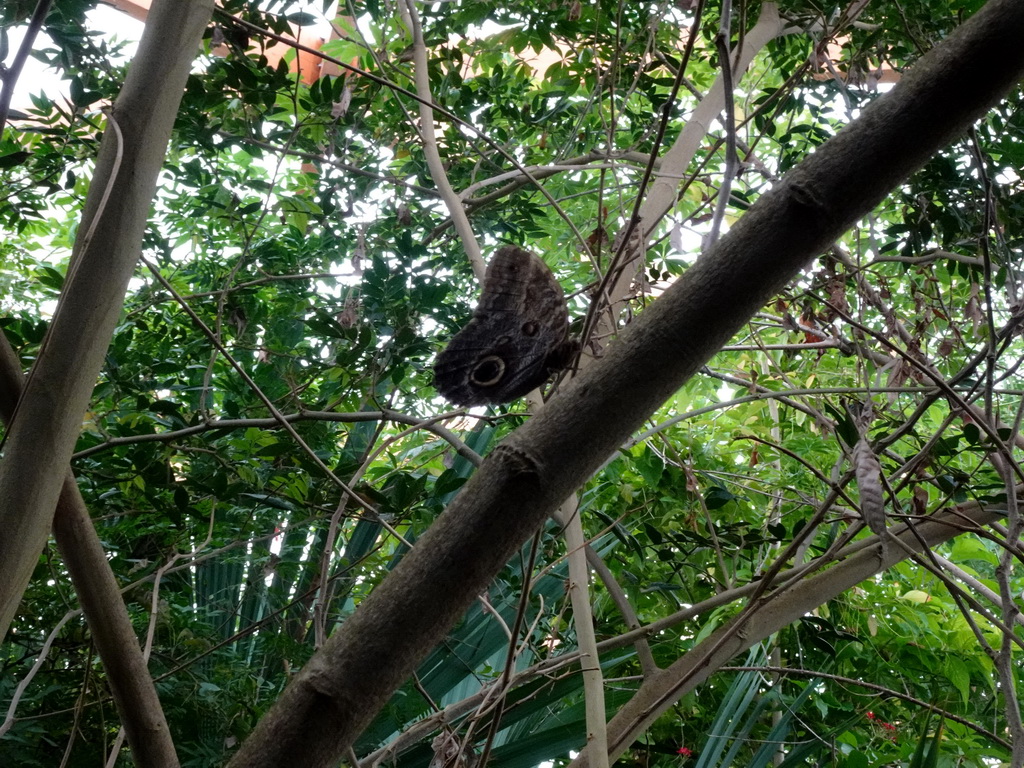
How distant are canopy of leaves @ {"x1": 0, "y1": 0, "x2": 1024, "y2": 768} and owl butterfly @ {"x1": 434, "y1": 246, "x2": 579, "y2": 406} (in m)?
0.17

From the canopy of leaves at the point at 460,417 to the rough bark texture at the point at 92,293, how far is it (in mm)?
363

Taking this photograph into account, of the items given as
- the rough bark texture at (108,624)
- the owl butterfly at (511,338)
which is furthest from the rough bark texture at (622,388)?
the owl butterfly at (511,338)

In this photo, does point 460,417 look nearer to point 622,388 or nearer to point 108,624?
point 108,624

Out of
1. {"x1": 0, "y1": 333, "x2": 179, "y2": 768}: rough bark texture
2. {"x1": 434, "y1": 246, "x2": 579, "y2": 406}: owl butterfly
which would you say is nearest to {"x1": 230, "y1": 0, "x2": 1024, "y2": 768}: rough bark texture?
{"x1": 0, "y1": 333, "x2": 179, "y2": 768}: rough bark texture

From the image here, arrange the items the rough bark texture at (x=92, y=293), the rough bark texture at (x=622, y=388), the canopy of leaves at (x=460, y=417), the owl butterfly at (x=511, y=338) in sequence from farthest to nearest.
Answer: the canopy of leaves at (x=460, y=417) < the owl butterfly at (x=511, y=338) < the rough bark texture at (x=92, y=293) < the rough bark texture at (x=622, y=388)

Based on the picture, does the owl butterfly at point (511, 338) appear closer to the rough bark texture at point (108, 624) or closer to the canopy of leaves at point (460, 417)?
the canopy of leaves at point (460, 417)

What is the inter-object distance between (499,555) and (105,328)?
0.39 m

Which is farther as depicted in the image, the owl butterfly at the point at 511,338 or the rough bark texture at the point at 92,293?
the owl butterfly at the point at 511,338

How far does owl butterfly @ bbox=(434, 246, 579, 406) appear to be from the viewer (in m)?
0.91

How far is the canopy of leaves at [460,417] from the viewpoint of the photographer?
1.36m

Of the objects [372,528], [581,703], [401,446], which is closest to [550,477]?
[372,528]

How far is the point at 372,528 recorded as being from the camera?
5.83 feet

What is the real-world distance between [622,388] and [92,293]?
43cm

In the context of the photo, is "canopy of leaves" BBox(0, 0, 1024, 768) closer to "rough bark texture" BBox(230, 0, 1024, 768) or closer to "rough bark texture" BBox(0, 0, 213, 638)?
"rough bark texture" BBox(0, 0, 213, 638)
